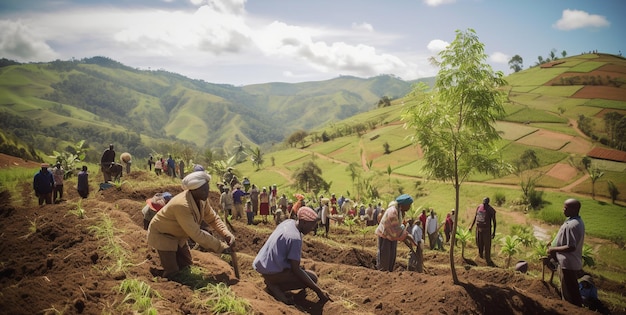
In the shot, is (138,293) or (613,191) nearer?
(138,293)

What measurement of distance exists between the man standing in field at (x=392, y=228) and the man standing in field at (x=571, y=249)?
2714 mm

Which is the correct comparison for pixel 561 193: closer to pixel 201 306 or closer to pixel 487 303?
pixel 487 303

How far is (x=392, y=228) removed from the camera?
22.8 ft

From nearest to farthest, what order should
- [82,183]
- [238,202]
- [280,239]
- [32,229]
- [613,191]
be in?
[280,239] < [32,229] < [82,183] < [238,202] < [613,191]

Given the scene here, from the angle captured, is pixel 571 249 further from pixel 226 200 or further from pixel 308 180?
pixel 308 180

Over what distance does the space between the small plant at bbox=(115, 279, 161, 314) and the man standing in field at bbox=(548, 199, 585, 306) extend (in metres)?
6.77

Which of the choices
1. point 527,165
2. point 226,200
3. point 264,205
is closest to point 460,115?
point 226,200

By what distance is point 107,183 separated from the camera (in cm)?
1464

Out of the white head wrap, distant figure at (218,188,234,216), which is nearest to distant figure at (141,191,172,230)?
the white head wrap

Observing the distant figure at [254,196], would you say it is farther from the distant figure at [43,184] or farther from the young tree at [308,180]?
the young tree at [308,180]

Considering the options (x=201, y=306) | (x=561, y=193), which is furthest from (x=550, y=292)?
(x=561, y=193)

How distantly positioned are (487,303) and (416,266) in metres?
2.01

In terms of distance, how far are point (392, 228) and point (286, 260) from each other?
113 inches

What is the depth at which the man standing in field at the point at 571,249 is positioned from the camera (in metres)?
6.12
